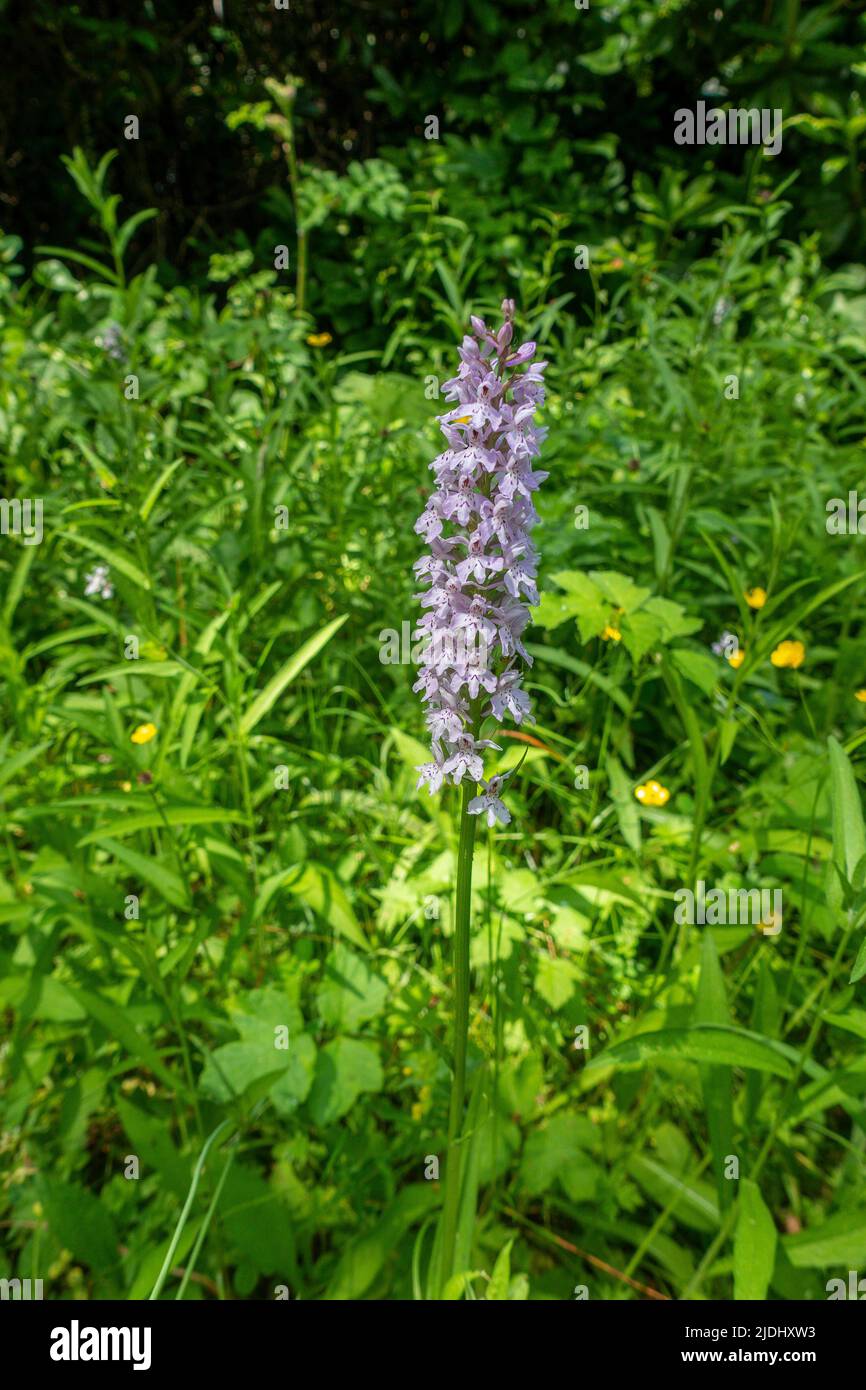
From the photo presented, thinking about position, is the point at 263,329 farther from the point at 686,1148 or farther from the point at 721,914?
the point at 686,1148

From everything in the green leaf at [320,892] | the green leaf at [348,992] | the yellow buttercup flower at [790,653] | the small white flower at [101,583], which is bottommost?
the green leaf at [348,992]

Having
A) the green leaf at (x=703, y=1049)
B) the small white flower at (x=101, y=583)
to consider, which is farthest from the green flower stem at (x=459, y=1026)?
the small white flower at (x=101, y=583)

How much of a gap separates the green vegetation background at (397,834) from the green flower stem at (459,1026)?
5cm

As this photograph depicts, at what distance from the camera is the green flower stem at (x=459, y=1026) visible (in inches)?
49.0

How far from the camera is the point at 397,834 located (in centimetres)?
245

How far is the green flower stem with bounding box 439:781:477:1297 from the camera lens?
1.24 m

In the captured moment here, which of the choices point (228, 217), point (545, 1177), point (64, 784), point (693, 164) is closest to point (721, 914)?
point (545, 1177)

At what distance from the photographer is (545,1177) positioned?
5.61 ft

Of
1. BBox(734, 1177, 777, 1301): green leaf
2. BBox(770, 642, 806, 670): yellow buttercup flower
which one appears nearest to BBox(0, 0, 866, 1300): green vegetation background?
BBox(734, 1177, 777, 1301): green leaf

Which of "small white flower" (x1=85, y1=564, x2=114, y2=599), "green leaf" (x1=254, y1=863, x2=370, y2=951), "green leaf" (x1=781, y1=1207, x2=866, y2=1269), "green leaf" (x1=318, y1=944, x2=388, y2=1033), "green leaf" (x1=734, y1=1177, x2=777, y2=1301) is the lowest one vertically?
"green leaf" (x1=781, y1=1207, x2=866, y2=1269)

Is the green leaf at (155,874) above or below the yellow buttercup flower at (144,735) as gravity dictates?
below

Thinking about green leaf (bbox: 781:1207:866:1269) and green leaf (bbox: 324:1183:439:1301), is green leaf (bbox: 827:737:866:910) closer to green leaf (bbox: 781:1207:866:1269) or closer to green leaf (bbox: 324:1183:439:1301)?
green leaf (bbox: 781:1207:866:1269)

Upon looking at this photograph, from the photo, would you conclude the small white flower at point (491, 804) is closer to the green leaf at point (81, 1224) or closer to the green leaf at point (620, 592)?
the green leaf at point (620, 592)

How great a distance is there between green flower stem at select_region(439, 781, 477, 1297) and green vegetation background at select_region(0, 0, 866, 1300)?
0.05 m
